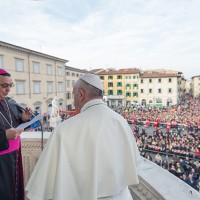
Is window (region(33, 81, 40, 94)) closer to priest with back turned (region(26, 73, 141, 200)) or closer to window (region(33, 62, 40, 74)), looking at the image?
window (region(33, 62, 40, 74))

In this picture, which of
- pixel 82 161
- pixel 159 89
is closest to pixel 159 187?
pixel 82 161

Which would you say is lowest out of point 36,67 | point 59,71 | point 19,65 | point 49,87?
point 49,87

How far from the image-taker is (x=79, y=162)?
1343 mm

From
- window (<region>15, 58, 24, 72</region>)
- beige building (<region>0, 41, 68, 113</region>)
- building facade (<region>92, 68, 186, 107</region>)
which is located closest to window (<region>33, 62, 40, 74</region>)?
beige building (<region>0, 41, 68, 113</region>)

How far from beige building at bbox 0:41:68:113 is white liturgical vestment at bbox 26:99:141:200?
22.1 meters

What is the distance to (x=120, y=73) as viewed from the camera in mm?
47688

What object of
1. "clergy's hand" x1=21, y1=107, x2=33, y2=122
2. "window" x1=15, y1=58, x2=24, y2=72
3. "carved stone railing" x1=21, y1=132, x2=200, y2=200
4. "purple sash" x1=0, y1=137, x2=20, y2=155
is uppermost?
"window" x1=15, y1=58, x2=24, y2=72

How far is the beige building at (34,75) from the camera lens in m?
22.2

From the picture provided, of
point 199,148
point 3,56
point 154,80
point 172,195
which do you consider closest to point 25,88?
point 3,56

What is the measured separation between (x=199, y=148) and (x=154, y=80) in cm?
3534

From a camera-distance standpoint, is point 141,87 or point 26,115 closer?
point 26,115

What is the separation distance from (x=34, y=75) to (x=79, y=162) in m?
26.2

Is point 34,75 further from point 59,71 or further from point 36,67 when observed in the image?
point 59,71

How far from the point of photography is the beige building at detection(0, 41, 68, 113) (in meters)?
22.2
